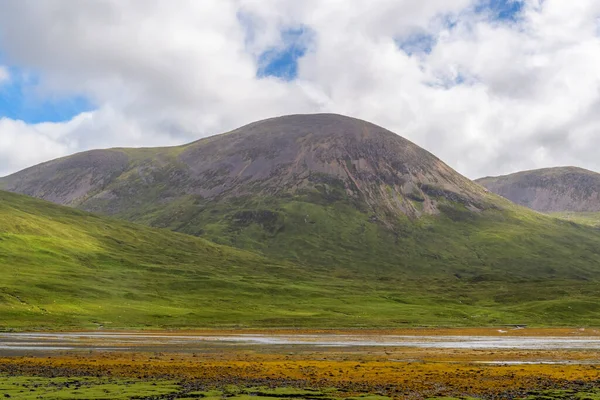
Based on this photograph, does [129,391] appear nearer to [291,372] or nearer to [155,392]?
[155,392]

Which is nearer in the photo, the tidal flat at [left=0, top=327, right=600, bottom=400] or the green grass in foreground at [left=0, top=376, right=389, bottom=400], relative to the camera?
the green grass in foreground at [left=0, top=376, right=389, bottom=400]

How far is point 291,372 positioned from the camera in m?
51.2

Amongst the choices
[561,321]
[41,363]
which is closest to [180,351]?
[41,363]

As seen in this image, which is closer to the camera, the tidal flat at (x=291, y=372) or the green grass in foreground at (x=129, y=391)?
the green grass in foreground at (x=129, y=391)

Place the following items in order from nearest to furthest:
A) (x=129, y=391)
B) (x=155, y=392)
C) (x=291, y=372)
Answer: (x=155, y=392), (x=129, y=391), (x=291, y=372)

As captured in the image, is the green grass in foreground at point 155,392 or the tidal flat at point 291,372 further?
the tidal flat at point 291,372

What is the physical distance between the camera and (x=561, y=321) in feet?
551

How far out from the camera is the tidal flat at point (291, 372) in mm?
38081

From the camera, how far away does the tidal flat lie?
38081 millimetres

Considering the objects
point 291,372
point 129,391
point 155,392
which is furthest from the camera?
point 291,372

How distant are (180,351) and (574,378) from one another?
158 ft

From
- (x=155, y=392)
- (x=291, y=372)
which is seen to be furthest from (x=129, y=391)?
(x=291, y=372)

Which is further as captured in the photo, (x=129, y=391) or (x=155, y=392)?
(x=129, y=391)

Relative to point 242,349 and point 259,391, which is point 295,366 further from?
point 242,349
